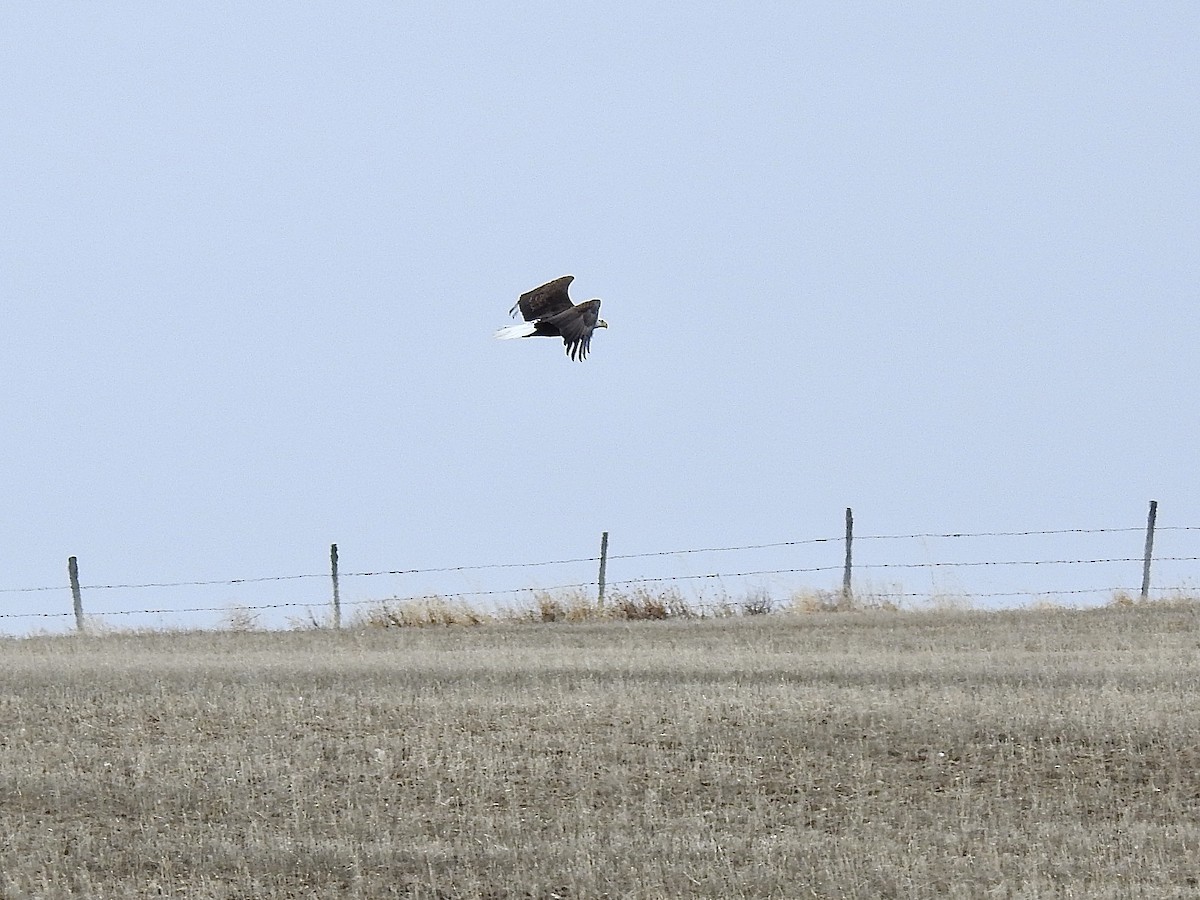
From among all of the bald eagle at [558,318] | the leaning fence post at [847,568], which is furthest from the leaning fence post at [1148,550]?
the bald eagle at [558,318]

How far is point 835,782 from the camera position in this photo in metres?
13.0

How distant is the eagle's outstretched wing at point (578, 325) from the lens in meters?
19.0

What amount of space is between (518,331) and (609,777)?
7.01 m

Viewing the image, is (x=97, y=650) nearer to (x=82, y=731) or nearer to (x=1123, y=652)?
(x=82, y=731)

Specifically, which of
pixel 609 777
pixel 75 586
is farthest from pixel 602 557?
pixel 609 777

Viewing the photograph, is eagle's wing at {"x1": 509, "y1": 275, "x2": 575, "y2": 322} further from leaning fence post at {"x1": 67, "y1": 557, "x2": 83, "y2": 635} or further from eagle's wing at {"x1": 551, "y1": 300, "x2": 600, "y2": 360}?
leaning fence post at {"x1": 67, "y1": 557, "x2": 83, "y2": 635}

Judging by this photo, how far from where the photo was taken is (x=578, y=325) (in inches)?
756

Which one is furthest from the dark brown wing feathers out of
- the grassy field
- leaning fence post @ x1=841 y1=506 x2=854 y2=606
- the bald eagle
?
leaning fence post @ x1=841 y1=506 x2=854 y2=606

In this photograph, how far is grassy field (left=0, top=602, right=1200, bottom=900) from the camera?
11062mm

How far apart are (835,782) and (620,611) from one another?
14.3 metres

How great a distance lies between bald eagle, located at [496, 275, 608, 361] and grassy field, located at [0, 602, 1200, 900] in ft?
11.5

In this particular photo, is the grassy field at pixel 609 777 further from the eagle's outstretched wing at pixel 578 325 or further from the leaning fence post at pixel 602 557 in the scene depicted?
the leaning fence post at pixel 602 557

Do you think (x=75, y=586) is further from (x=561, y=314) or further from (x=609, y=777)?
(x=609, y=777)

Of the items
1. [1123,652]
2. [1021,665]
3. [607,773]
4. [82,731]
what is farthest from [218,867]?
[1123,652]
